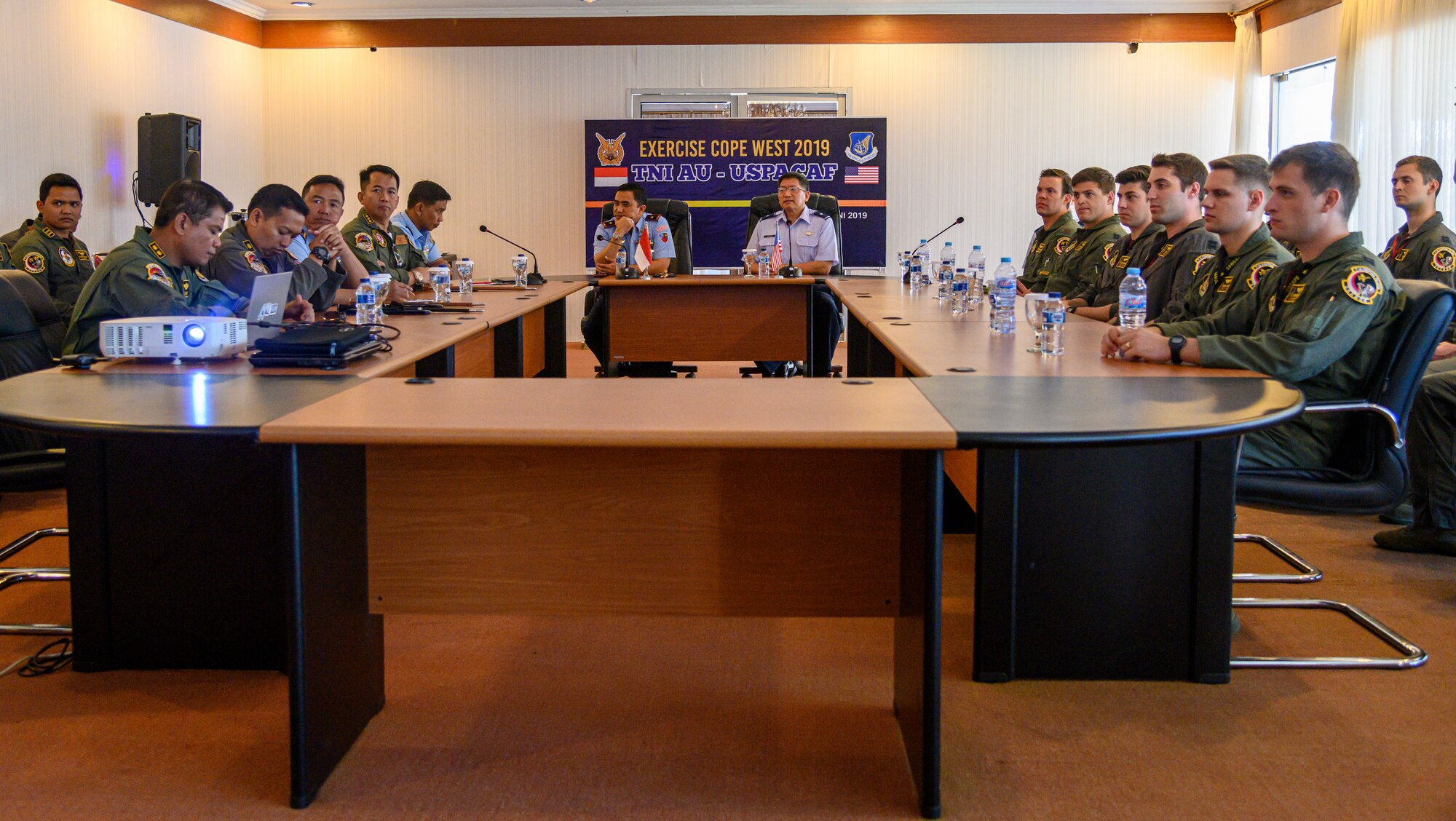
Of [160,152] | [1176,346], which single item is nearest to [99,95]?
[160,152]

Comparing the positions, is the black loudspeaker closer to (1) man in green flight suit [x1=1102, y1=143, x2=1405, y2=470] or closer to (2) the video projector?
(2) the video projector

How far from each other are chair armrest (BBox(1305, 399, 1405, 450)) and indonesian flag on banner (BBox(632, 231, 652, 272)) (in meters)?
4.28

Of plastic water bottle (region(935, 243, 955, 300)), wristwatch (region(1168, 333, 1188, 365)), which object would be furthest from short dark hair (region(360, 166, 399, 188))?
wristwatch (region(1168, 333, 1188, 365))

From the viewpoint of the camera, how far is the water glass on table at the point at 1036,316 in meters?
2.78

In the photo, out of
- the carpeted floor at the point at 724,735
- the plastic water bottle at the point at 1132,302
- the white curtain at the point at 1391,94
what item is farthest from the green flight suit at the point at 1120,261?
the carpeted floor at the point at 724,735

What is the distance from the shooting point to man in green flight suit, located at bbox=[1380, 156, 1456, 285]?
4547 millimetres

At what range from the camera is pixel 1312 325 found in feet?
7.95

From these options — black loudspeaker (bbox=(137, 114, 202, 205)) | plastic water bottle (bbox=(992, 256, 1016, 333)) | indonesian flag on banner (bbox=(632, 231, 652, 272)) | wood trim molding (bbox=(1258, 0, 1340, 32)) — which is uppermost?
wood trim molding (bbox=(1258, 0, 1340, 32))

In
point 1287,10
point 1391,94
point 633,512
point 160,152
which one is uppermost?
point 1287,10

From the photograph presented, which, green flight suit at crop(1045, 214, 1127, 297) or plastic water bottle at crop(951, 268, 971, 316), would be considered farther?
A: green flight suit at crop(1045, 214, 1127, 297)

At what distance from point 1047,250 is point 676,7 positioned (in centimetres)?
367

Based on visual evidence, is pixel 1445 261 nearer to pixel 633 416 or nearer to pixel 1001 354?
pixel 1001 354

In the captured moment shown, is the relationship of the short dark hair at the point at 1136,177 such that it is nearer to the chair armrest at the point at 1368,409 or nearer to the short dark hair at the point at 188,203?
the chair armrest at the point at 1368,409

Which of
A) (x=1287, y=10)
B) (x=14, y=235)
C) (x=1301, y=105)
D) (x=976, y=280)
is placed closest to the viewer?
(x=976, y=280)
